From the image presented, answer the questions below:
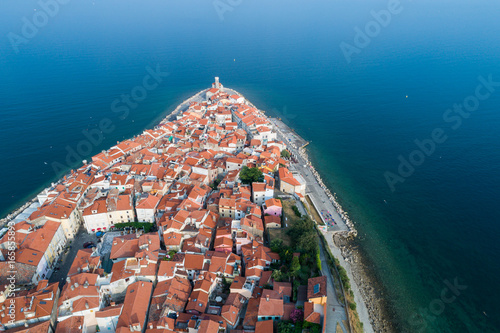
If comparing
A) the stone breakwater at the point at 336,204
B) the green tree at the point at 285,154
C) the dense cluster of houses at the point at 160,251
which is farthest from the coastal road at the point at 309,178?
the dense cluster of houses at the point at 160,251

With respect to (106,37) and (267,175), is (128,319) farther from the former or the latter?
(106,37)

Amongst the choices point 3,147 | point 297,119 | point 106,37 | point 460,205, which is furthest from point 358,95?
point 106,37

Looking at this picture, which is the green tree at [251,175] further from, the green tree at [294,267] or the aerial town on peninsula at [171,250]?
the green tree at [294,267]

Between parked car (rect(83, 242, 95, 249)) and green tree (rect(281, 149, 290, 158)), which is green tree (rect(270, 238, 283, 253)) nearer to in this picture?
parked car (rect(83, 242, 95, 249))

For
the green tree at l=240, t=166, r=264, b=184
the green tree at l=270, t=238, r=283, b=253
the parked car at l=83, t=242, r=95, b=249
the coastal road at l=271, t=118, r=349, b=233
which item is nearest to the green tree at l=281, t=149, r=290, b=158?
the coastal road at l=271, t=118, r=349, b=233

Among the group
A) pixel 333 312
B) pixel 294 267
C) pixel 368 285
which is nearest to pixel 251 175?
pixel 294 267

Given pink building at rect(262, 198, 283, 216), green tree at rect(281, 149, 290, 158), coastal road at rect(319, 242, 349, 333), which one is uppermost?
green tree at rect(281, 149, 290, 158)
